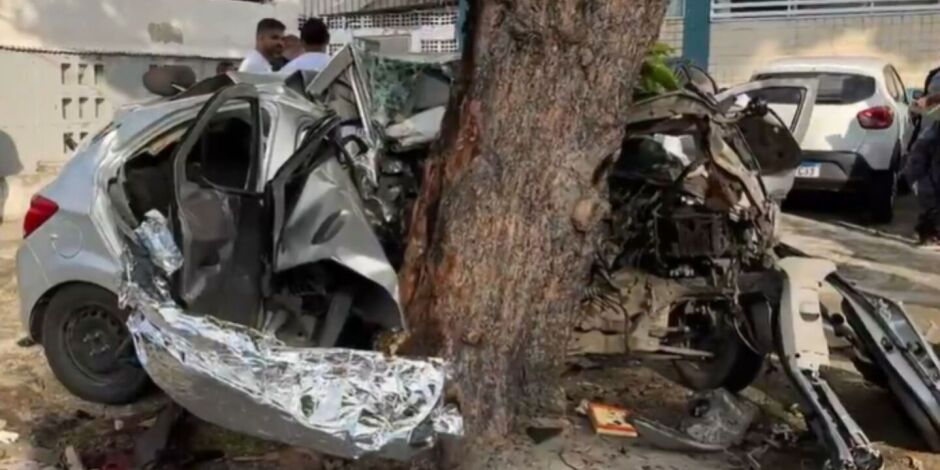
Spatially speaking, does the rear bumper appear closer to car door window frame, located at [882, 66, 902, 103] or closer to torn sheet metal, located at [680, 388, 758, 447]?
car door window frame, located at [882, 66, 902, 103]

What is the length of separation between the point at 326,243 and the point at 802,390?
→ 2.07 metres

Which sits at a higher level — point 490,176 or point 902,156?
point 490,176

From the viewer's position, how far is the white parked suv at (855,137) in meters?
11.4

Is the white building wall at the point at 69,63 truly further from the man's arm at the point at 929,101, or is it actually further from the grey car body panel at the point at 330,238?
the man's arm at the point at 929,101

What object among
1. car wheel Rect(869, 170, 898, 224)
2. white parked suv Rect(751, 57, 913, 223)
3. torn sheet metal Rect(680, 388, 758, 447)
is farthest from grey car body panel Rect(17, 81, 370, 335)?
car wheel Rect(869, 170, 898, 224)

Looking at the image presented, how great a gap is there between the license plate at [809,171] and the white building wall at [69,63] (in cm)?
664

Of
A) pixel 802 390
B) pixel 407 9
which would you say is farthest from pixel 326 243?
pixel 407 9

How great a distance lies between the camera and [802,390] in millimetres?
4695

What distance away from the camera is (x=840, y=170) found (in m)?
11.4

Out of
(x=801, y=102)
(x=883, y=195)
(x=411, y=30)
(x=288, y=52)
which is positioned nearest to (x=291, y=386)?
(x=801, y=102)

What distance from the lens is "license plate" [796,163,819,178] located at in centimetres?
1150

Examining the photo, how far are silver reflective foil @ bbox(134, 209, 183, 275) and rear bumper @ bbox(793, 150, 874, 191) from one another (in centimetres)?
815

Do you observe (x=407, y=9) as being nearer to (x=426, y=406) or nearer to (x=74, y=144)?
(x=74, y=144)

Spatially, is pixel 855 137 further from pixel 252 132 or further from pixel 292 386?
pixel 292 386
